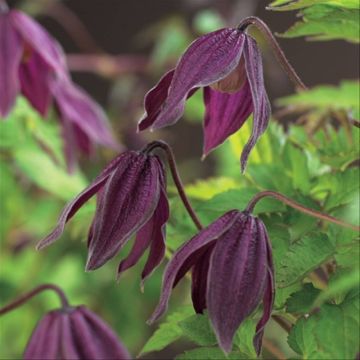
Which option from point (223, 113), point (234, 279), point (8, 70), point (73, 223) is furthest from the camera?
point (73, 223)

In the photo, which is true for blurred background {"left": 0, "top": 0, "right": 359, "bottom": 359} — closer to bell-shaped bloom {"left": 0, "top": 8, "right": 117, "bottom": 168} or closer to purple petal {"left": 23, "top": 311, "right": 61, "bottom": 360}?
bell-shaped bloom {"left": 0, "top": 8, "right": 117, "bottom": 168}

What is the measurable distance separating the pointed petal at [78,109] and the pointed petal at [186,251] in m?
0.52

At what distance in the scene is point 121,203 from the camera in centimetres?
62

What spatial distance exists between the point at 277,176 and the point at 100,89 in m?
2.75

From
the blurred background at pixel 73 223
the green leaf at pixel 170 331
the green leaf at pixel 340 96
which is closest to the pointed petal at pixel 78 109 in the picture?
the blurred background at pixel 73 223

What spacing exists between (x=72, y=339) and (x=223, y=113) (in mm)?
232

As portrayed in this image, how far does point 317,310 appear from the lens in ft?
1.92

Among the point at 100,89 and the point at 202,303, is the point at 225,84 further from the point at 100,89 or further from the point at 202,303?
the point at 100,89

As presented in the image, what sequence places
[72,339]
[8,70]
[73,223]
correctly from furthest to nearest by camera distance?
[73,223], [8,70], [72,339]

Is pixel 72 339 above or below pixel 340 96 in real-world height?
below

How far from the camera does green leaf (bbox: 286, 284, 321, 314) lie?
60cm

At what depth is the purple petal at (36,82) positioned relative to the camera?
105 centimetres

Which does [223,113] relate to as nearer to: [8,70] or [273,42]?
[273,42]

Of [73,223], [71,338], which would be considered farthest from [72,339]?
[73,223]
